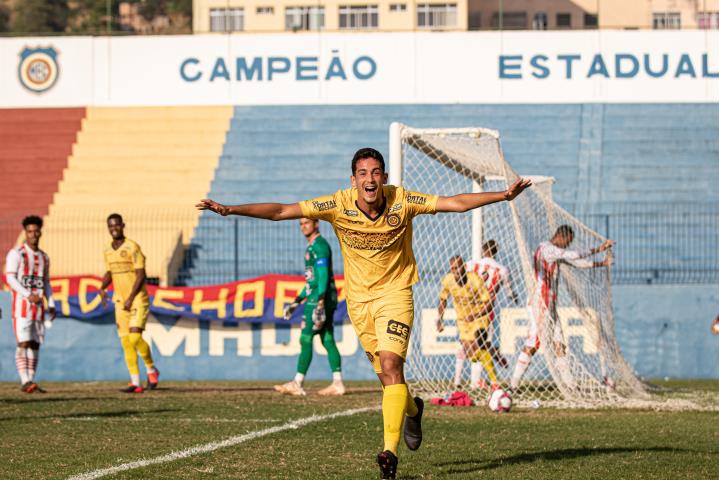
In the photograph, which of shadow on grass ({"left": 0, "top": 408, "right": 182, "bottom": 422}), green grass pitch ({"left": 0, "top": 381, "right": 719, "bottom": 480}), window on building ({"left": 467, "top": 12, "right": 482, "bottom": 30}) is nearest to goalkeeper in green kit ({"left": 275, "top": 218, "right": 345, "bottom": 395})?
green grass pitch ({"left": 0, "top": 381, "right": 719, "bottom": 480})

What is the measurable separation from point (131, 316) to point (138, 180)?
526 inches

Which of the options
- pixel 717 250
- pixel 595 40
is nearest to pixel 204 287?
pixel 717 250

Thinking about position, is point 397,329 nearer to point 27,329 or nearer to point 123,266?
point 123,266

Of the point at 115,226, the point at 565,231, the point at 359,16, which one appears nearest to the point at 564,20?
the point at 359,16

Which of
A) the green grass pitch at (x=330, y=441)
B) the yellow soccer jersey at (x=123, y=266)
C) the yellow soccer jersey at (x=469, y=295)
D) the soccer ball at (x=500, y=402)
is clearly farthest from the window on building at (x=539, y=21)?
the soccer ball at (x=500, y=402)

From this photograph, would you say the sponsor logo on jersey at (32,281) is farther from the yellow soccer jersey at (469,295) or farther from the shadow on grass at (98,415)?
the yellow soccer jersey at (469,295)

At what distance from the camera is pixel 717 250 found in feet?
72.3

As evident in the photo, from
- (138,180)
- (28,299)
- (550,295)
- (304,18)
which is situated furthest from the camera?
(304,18)

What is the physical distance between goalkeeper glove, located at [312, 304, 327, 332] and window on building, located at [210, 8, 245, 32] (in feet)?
61.9

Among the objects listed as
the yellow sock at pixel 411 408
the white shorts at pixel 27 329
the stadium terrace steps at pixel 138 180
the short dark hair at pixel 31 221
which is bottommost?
the yellow sock at pixel 411 408

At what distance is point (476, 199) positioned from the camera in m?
7.95

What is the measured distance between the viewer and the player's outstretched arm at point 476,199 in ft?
25.5

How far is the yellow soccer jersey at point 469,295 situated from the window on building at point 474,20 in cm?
2053

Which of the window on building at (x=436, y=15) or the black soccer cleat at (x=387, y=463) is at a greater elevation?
the window on building at (x=436, y=15)
